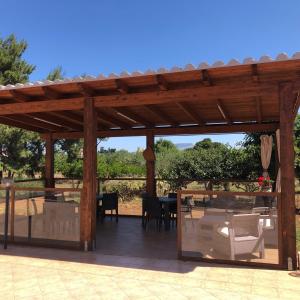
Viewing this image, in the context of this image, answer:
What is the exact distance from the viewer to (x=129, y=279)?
4.41m

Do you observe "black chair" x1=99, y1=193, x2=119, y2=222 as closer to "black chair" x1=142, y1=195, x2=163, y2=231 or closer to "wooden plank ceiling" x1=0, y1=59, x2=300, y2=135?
"black chair" x1=142, y1=195, x2=163, y2=231

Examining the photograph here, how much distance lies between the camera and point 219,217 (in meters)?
5.12

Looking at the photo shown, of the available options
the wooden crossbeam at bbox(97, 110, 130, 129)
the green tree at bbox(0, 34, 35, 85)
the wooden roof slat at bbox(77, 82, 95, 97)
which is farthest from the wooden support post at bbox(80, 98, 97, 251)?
the green tree at bbox(0, 34, 35, 85)

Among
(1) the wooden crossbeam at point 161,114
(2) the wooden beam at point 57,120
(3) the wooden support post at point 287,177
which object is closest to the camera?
(3) the wooden support post at point 287,177

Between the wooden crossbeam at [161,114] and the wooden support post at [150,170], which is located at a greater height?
the wooden crossbeam at [161,114]

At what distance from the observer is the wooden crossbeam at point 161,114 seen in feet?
23.2

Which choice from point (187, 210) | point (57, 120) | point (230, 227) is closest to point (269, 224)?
point (230, 227)

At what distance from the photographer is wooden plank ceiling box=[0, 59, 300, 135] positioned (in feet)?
16.3

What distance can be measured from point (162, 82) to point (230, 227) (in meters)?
2.40

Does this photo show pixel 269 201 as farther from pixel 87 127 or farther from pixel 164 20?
pixel 164 20

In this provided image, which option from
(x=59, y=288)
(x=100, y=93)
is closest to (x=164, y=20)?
(x=100, y=93)

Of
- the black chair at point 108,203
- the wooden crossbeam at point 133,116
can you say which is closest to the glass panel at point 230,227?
the wooden crossbeam at point 133,116

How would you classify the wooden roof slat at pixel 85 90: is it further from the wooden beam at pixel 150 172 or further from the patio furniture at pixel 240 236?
the wooden beam at pixel 150 172

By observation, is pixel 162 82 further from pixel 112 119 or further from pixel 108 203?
pixel 108 203
